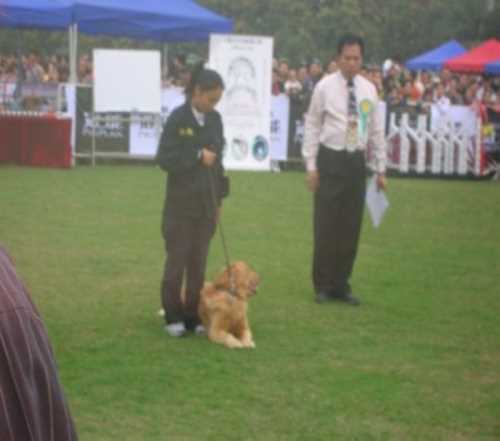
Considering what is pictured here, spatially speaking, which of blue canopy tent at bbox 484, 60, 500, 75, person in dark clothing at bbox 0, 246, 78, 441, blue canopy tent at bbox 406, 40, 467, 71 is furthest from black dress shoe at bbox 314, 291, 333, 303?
blue canopy tent at bbox 406, 40, 467, 71

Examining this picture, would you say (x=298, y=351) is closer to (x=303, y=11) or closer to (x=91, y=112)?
(x=91, y=112)

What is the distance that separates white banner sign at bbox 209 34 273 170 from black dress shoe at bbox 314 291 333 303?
38.3ft

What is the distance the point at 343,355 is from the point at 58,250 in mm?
4660

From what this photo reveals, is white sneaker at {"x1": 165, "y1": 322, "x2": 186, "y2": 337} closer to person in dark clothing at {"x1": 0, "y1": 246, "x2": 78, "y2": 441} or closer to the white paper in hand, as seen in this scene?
the white paper in hand

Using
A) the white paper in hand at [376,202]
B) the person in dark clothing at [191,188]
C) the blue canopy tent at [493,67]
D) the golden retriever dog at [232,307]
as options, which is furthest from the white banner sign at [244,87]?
the golden retriever dog at [232,307]

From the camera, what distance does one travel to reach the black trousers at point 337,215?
9.15 meters

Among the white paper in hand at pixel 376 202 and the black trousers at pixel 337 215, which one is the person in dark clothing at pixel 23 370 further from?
the white paper in hand at pixel 376 202

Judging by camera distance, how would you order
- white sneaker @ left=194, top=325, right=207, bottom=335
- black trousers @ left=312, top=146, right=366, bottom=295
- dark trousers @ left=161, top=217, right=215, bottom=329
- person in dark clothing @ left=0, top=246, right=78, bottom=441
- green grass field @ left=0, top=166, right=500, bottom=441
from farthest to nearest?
black trousers @ left=312, top=146, right=366, bottom=295, white sneaker @ left=194, top=325, right=207, bottom=335, dark trousers @ left=161, top=217, right=215, bottom=329, green grass field @ left=0, top=166, right=500, bottom=441, person in dark clothing @ left=0, top=246, right=78, bottom=441

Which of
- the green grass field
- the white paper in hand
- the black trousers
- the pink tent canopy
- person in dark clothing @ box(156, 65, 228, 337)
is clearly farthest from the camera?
the pink tent canopy

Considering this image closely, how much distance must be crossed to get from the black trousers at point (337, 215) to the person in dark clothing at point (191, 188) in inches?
55.7

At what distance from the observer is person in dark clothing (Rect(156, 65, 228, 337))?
7703mm

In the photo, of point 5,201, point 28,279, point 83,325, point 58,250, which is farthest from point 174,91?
point 83,325

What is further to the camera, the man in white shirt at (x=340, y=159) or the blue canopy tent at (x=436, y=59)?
the blue canopy tent at (x=436, y=59)

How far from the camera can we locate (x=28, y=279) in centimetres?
974
